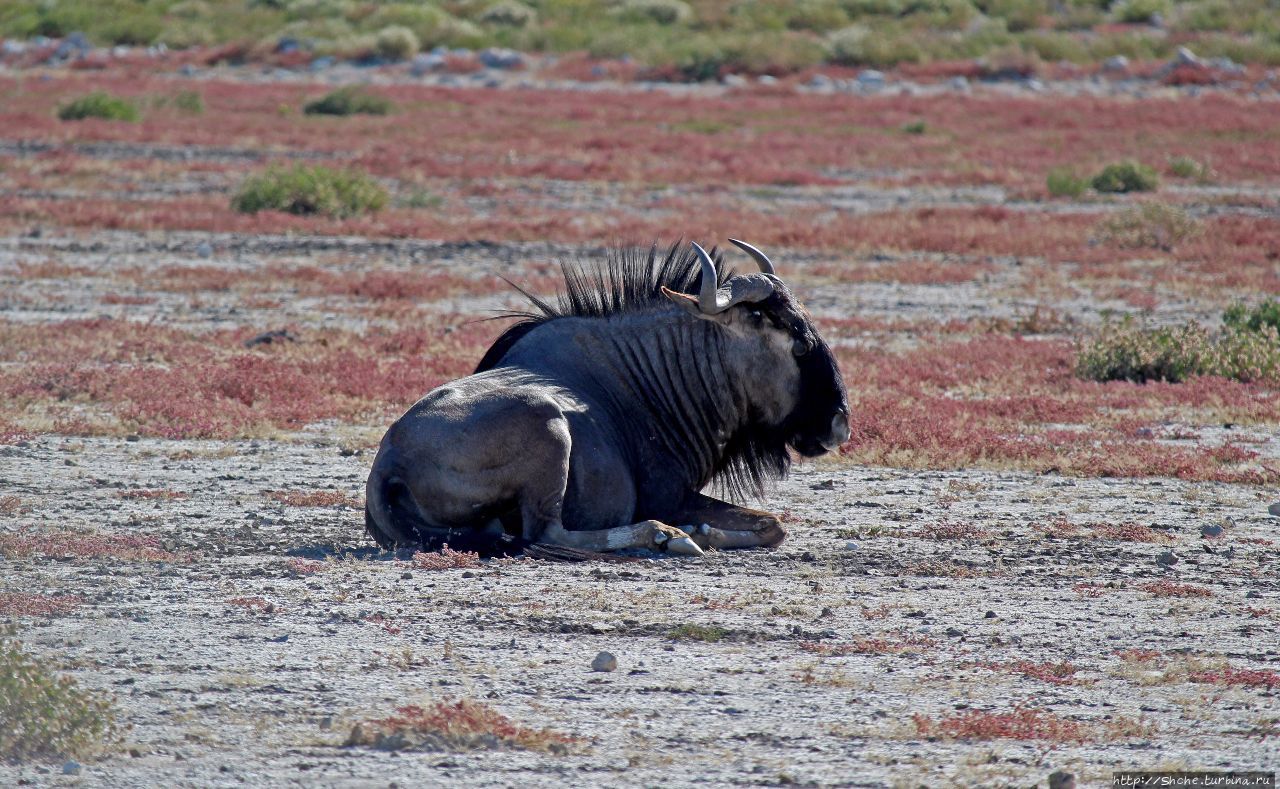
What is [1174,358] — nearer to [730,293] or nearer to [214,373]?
[730,293]

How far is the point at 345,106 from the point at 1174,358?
30.2m

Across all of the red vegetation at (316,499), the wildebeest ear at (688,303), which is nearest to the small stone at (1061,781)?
the wildebeest ear at (688,303)

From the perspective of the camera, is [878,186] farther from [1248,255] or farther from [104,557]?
[104,557]

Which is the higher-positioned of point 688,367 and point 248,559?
point 688,367

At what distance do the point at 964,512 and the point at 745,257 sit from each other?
39.3 feet

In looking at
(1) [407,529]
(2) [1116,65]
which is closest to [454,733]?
(1) [407,529]

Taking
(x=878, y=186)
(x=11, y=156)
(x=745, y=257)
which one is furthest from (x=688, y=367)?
(x=11, y=156)

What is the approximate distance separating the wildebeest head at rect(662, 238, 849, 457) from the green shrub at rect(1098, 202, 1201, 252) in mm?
14144

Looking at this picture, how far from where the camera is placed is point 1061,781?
15.3ft

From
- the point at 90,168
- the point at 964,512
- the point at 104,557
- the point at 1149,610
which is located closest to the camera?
the point at 1149,610

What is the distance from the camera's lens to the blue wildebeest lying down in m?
7.47

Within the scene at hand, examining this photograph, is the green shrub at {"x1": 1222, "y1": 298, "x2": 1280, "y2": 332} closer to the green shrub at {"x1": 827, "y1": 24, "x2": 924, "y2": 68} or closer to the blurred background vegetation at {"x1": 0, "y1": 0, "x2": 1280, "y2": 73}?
the blurred background vegetation at {"x1": 0, "y1": 0, "x2": 1280, "y2": 73}

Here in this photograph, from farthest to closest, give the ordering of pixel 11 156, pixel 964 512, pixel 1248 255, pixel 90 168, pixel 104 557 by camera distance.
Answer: pixel 11 156, pixel 90 168, pixel 1248 255, pixel 964 512, pixel 104 557

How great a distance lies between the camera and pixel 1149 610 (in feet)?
22.5
